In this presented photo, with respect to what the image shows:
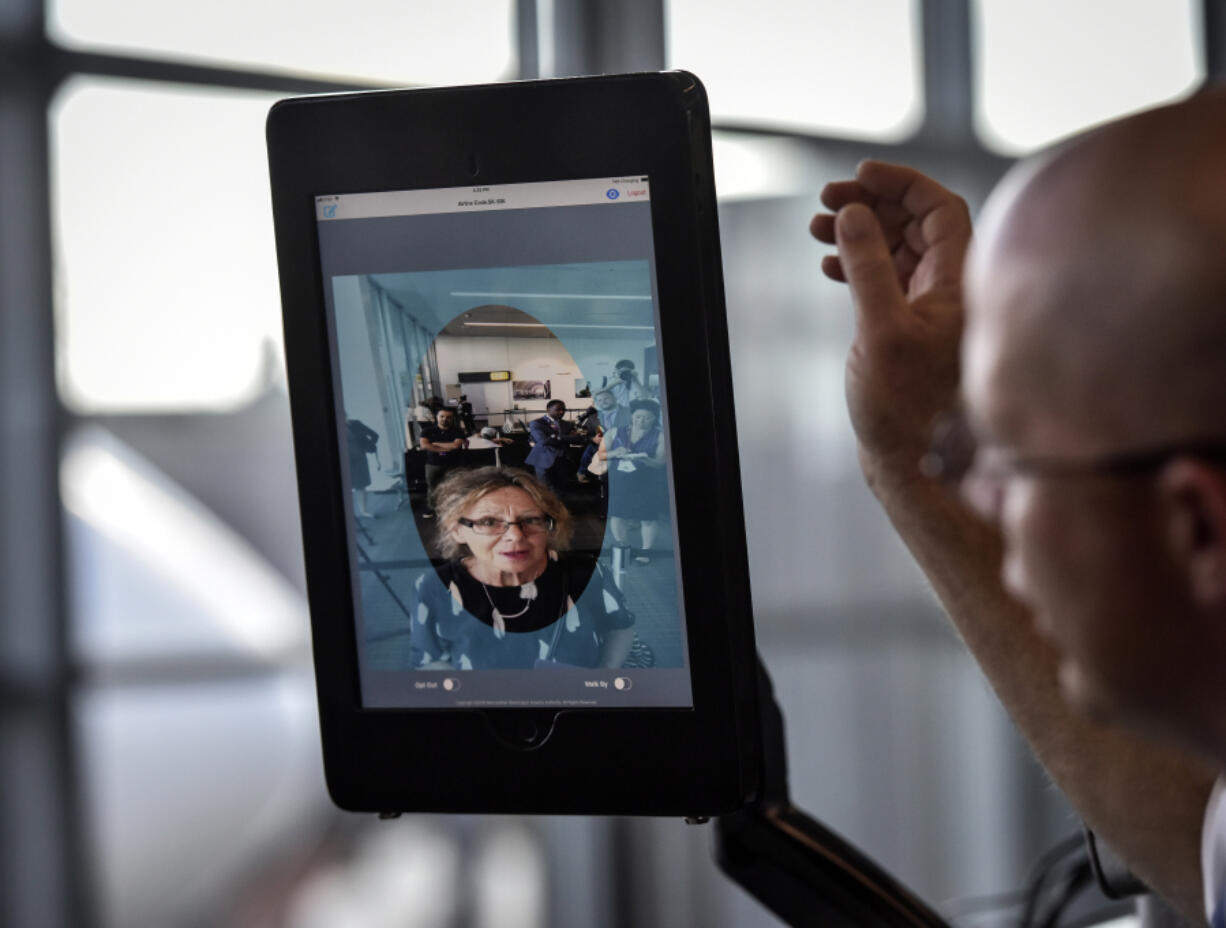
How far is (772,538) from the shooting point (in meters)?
2.35

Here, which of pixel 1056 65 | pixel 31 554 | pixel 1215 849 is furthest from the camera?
pixel 1056 65

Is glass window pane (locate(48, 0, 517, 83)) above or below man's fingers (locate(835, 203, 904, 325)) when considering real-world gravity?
above

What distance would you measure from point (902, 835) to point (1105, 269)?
7.44 ft

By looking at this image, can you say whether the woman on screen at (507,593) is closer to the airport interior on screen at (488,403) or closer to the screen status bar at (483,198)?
the airport interior on screen at (488,403)

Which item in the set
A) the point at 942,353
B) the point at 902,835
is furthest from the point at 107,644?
the point at 942,353

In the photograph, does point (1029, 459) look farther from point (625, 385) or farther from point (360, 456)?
point (360, 456)

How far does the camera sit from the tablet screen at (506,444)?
0.63 m

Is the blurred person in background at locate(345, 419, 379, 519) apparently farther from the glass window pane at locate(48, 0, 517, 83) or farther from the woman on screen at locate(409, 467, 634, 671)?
the glass window pane at locate(48, 0, 517, 83)

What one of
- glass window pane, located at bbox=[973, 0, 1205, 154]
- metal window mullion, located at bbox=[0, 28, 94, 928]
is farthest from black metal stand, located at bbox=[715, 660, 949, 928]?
glass window pane, located at bbox=[973, 0, 1205, 154]

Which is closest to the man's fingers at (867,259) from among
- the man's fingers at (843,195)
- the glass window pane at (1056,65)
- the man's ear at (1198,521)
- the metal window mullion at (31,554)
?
the man's fingers at (843,195)

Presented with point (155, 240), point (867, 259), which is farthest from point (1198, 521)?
point (155, 240)

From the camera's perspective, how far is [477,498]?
0.66m

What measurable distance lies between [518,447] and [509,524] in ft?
0.15

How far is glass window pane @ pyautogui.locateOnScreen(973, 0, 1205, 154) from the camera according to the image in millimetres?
2352
